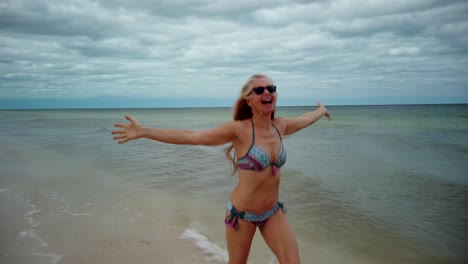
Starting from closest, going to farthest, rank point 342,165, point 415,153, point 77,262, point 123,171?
point 77,262 < point 123,171 < point 342,165 < point 415,153

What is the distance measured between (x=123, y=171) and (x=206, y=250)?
7086 mm

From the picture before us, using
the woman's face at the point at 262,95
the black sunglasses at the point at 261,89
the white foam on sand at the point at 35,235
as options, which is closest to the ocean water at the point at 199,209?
the white foam on sand at the point at 35,235

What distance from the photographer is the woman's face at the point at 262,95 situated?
3566mm

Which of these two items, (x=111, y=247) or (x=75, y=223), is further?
(x=75, y=223)

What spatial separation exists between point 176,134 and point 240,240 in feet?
4.26

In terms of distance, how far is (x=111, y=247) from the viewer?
17.9 feet

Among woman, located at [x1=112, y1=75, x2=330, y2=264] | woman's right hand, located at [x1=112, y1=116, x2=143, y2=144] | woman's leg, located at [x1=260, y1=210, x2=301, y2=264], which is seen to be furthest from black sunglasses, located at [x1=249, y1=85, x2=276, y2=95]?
woman's leg, located at [x1=260, y1=210, x2=301, y2=264]

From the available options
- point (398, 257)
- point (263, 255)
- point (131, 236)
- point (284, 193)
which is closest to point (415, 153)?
point (284, 193)

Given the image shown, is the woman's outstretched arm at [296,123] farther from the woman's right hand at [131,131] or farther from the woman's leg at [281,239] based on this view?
the woman's right hand at [131,131]

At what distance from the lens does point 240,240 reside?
12.0 ft

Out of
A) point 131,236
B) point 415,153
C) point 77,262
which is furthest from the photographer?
point 415,153

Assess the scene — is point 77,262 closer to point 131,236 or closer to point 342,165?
point 131,236

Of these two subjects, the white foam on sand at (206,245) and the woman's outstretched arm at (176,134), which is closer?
the woman's outstretched arm at (176,134)

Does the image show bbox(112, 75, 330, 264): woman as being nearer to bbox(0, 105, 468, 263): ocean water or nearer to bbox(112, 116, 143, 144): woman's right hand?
bbox(112, 116, 143, 144): woman's right hand
